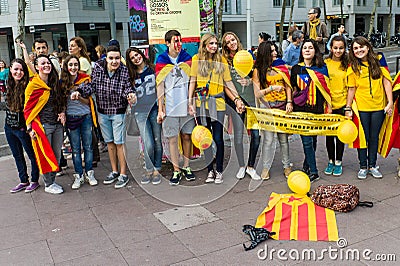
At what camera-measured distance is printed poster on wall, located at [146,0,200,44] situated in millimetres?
5871

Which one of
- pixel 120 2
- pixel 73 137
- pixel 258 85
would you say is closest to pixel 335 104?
pixel 258 85

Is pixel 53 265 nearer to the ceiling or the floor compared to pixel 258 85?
nearer to the floor

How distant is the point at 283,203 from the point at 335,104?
5.39 feet

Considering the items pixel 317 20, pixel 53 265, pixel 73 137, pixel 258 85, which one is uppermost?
pixel 317 20

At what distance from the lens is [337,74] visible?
17.7 ft

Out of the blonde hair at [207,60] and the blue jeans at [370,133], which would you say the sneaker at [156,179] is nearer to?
the blonde hair at [207,60]

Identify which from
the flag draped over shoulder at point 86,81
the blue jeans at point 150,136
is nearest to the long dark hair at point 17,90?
the flag draped over shoulder at point 86,81

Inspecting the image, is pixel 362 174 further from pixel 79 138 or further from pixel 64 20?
pixel 64 20

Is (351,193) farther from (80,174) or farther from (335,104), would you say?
(80,174)

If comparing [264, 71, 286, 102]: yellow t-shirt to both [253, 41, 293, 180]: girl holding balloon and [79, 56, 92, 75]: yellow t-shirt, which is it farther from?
[79, 56, 92, 75]: yellow t-shirt

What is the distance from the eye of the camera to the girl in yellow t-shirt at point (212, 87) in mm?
5195

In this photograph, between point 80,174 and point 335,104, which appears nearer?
point 335,104

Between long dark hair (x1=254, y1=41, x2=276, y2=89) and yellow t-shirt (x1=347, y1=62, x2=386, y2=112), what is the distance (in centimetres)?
100

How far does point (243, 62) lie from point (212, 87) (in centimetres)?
50
